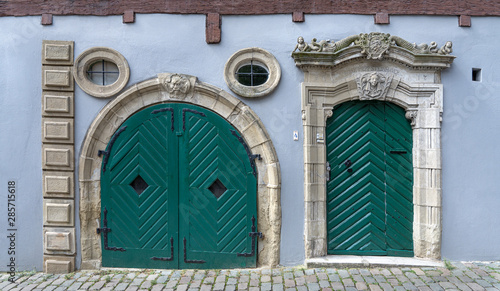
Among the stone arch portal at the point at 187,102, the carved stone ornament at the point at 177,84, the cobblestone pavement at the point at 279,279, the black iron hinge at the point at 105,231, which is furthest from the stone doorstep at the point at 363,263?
the carved stone ornament at the point at 177,84

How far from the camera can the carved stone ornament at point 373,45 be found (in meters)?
4.11

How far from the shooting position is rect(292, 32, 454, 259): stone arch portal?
4.13 meters

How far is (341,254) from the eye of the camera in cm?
435

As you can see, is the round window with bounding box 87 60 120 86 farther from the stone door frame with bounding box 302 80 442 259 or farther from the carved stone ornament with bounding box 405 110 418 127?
the carved stone ornament with bounding box 405 110 418 127

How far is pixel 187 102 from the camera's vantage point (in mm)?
4238

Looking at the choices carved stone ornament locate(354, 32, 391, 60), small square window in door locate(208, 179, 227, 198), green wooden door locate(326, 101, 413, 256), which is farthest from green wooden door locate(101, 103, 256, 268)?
carved stone ornament locate(354, 32, 391, 60)

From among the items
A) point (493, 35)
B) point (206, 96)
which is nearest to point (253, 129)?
point (206, 96)

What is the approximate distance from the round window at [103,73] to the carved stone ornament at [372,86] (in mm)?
3237

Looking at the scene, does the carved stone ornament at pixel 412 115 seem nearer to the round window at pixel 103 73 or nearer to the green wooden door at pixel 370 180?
the green wooden door at pixel 370 180

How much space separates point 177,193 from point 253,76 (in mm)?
1856

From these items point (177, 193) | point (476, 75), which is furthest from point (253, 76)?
point (476, 75)

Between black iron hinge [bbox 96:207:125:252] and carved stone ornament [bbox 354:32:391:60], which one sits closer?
carved stone ornament [bbox 354:32:391:60]

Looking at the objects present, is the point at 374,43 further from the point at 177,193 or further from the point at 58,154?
the point at 58,154

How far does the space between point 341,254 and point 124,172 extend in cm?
311
